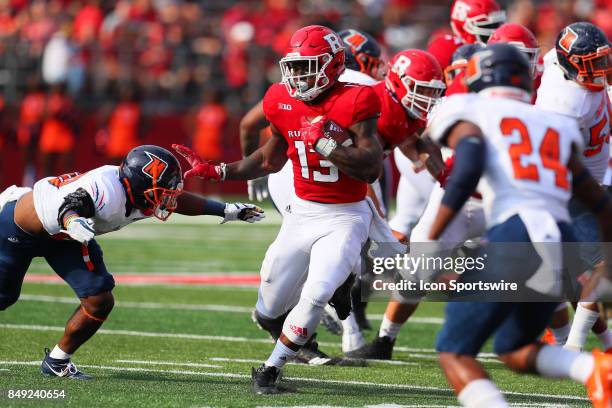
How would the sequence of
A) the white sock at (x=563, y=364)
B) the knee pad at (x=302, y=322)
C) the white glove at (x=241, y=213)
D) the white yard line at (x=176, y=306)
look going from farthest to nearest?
1. the white yard line at (x=176, y=306)
2. the white glove at (x=241, y=213)
3. the knee pad at (x=302, y=322)
4. the white sock at (x=563, y=364)

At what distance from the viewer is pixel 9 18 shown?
63.7ft

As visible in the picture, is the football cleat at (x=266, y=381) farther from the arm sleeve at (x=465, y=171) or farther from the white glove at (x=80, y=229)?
the arm sleeve at (x=465, y=171)

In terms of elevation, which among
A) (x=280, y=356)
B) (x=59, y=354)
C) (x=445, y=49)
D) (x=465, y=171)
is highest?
(x=465, y=171)

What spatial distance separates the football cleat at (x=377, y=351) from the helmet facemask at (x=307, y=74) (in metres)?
1.85

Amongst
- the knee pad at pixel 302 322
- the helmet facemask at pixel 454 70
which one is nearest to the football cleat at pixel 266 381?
the knee pad at pixel 302 322

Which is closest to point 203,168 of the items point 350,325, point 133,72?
point 350,325

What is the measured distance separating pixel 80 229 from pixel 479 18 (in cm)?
413

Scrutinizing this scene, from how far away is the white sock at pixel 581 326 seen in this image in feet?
20.7

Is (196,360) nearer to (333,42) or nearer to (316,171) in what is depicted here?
(316,171)

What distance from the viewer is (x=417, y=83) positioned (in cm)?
646

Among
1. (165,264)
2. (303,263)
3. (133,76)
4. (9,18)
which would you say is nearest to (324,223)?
(303,263)

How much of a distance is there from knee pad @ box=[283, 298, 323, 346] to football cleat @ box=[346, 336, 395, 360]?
150 centimetres

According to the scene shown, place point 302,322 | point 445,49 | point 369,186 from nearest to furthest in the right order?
1. point 302,322
2. point 369,186
3. point 445,49

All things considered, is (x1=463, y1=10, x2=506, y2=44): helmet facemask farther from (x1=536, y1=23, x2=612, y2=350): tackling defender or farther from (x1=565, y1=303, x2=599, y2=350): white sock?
(x1=565, y1=303, x2=599, y2=350): white sock
